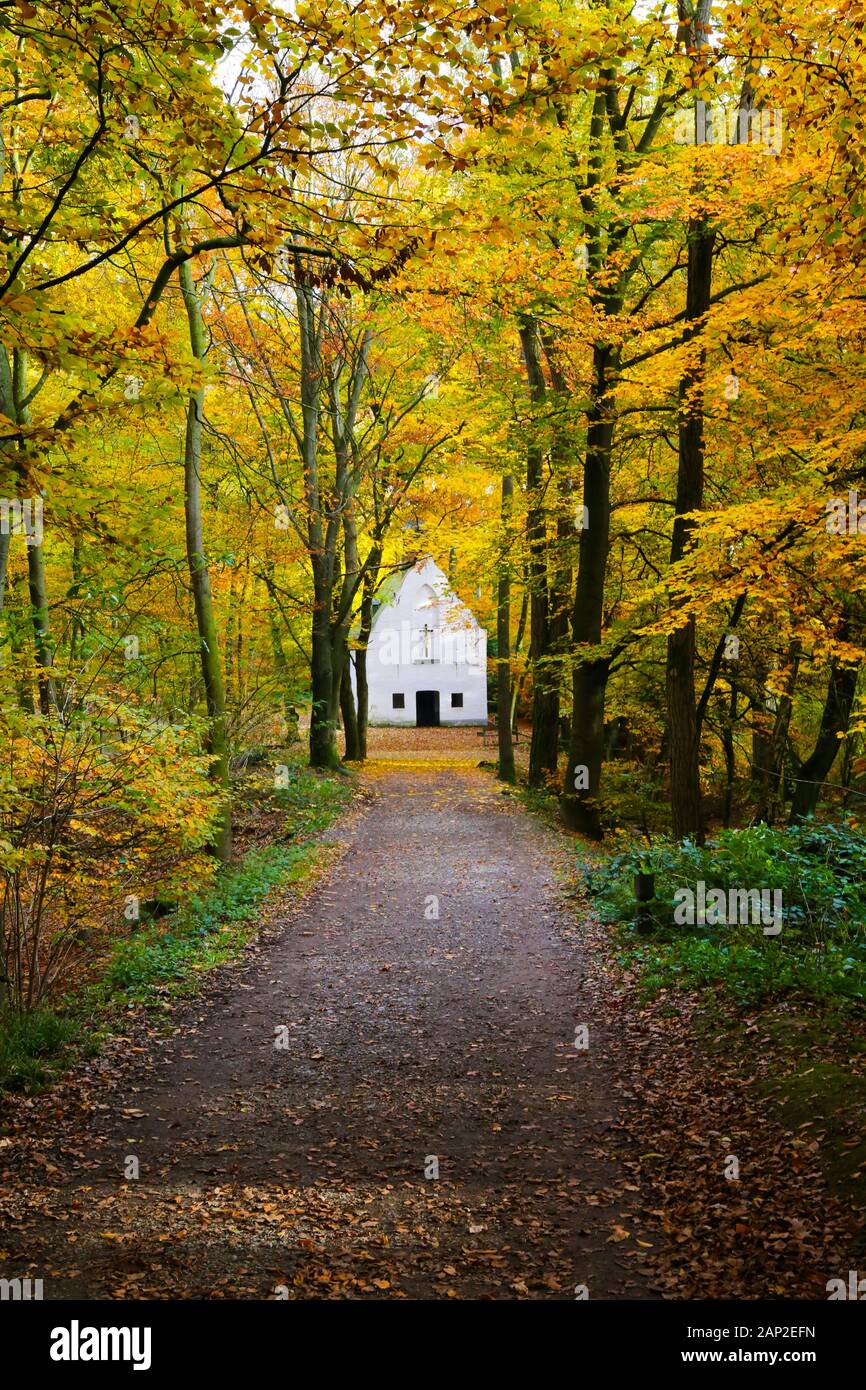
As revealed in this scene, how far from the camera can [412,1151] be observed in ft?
19.2

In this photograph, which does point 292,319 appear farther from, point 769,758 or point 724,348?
point 769,758

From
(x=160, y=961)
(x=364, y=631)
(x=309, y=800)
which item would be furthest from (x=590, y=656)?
(x=364, y=631)

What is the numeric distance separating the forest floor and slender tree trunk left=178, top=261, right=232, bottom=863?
4.10 meters

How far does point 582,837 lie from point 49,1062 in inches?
485

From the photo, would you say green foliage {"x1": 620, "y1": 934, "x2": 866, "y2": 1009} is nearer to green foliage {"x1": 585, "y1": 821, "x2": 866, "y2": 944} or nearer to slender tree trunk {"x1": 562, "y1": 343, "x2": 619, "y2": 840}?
green foliage {"x1": 585, "y1": 821, "x2": 866, "y2": 944}

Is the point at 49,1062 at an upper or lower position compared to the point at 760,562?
lower

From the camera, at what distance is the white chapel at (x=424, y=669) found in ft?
148

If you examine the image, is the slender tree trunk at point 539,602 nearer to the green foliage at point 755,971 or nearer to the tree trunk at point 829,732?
the tree trunk at point 829,732

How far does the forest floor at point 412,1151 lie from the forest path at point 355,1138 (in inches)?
0.7

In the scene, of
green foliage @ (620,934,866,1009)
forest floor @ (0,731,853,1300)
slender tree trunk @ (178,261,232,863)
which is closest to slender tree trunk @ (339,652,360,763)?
slender tree trunk @ (178,261,232,863)

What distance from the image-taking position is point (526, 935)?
1095 centimetres

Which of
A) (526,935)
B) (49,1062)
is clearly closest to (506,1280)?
(49,1062)

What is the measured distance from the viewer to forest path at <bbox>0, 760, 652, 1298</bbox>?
14.8 ft

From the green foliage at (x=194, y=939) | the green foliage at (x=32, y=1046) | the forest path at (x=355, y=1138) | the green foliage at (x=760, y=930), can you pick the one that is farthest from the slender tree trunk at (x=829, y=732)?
the green foliage at (x=32, y=1046)
